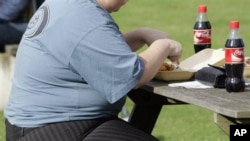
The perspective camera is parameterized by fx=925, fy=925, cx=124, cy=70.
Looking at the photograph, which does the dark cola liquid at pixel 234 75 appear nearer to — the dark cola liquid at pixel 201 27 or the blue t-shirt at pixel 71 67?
the blue t-shirt at pixel 71 67

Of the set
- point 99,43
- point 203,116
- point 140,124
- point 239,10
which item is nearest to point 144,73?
point 99,43

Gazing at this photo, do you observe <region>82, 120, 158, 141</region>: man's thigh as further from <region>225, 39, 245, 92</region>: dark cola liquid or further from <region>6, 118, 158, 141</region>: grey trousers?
<region>225, 39, 245, 92</region>: dark cola liquid

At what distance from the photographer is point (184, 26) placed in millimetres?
12719

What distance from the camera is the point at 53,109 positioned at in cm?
401

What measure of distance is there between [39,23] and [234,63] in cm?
88

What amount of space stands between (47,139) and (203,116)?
3.61 meters

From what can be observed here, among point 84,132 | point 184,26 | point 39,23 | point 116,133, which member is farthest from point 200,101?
point 184,26

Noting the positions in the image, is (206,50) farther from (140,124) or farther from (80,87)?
(80,87)

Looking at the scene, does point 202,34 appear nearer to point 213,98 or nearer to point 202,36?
point 202,36

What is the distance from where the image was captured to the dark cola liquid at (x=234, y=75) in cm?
396

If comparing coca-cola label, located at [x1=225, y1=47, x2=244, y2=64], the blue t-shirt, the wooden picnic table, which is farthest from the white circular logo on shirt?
coca-cola label, located at [x1=225, y1=47, x2=244, y2=64]

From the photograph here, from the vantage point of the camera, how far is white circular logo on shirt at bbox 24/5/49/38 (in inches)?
161

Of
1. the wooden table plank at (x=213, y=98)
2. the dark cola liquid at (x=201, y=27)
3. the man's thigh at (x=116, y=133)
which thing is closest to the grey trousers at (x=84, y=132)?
the man's thigh at (x=116, y=133)

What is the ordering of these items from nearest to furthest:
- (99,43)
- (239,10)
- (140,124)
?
(99,43)
(140,124)
(239,10)
